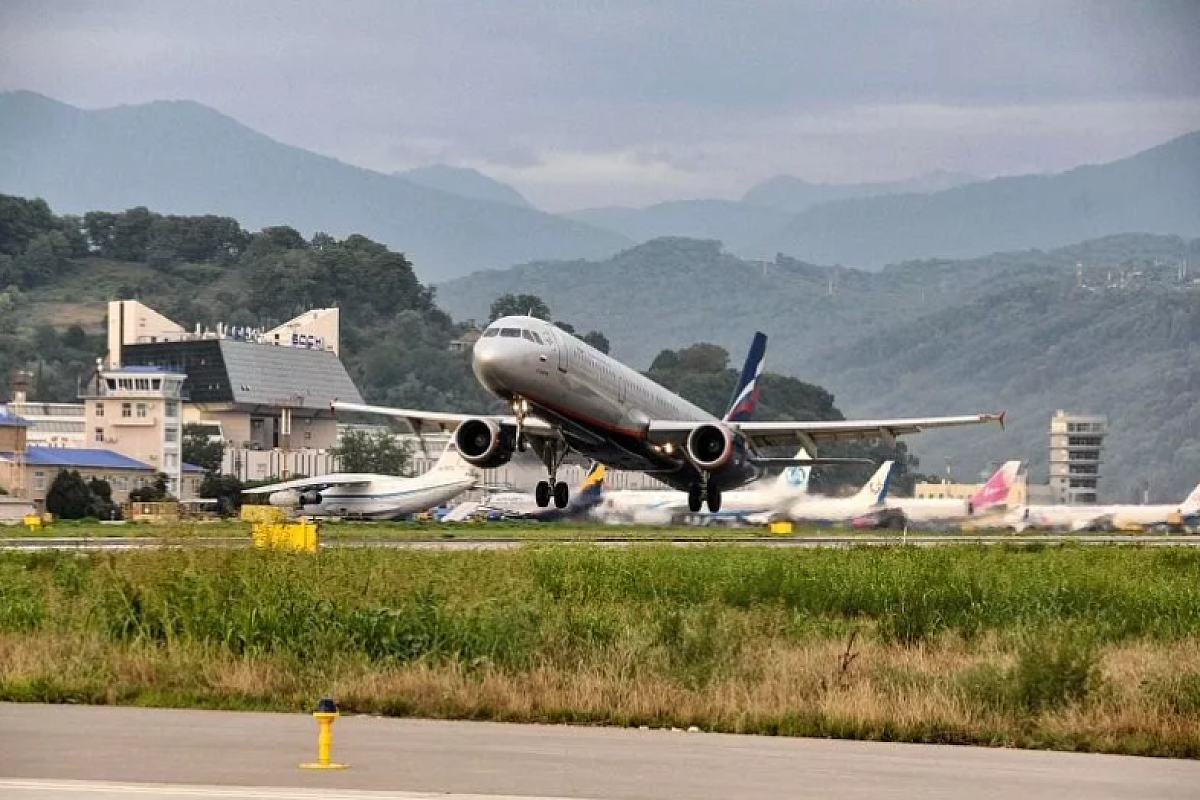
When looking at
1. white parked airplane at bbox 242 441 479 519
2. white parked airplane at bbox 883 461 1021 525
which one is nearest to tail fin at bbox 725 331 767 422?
white parked airplane at bbox 883 461 1021 525

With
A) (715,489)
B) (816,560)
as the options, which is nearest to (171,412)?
(715,489)

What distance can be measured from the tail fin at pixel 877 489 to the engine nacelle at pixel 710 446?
159 ft

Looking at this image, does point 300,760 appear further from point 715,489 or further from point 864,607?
point 715,489

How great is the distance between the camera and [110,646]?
32.2m

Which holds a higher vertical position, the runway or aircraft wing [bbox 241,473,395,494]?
aircraft wing [bbox 241,473,395,494]

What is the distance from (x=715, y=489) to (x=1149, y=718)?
5530 centimetres

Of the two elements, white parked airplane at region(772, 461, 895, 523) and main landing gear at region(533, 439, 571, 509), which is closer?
main landing gear at region(533, 439, 571, 509)

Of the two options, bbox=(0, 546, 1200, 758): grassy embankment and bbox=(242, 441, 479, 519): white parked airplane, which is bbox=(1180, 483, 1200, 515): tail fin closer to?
bbox=(242, 441, 479, 519): white parked airplane

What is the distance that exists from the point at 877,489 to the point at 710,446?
5445 centimetres

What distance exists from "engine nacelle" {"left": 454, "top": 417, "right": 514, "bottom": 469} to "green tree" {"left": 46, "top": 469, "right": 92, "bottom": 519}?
2732 inches

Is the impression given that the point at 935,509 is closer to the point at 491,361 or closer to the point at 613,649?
the point at 491,361

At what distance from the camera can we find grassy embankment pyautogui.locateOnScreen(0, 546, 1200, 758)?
27.7 metres

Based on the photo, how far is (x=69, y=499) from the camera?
138875mm

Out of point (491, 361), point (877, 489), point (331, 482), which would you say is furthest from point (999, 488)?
point (491, 361)
